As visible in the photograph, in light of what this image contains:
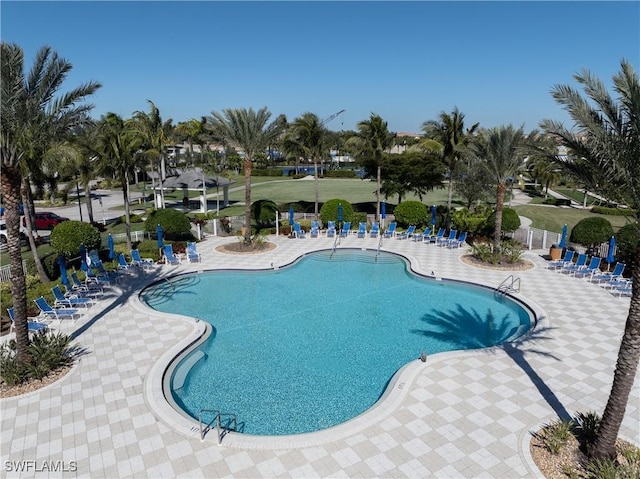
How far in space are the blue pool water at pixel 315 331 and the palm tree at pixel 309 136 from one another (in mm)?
9778

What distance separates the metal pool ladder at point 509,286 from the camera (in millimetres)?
15942

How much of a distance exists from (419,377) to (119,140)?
1673 cm

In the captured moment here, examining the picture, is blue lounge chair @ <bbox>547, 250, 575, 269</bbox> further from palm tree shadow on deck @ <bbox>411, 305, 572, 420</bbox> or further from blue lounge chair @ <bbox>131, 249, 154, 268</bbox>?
blue lounge chair @ <bbox>131, 249, 154, 268</bbox>

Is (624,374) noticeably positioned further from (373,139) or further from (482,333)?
(373,139)

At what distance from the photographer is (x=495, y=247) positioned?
1958 centimetres

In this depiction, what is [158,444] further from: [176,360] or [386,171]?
[386,171]

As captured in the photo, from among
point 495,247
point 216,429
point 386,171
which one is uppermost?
point 386,171

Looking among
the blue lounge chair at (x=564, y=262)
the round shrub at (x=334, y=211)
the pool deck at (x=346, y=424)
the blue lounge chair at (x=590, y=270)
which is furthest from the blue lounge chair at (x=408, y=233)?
the pool deck at (x=346, y=424)

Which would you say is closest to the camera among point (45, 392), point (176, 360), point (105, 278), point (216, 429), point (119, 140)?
point (216, 429)

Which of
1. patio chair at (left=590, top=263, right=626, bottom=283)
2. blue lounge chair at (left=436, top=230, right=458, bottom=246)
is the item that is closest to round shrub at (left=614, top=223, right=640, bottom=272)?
patio chair at (left=590, top=263, right=626, bottom=283)

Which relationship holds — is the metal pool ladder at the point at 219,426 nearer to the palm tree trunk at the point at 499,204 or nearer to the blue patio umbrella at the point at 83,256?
the blue patio umbrella at the point at 83,256

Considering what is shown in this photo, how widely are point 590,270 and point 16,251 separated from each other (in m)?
19.5

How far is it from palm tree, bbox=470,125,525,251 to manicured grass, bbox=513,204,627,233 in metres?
13.0

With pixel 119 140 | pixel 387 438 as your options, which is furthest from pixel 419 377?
pixel 119 140
